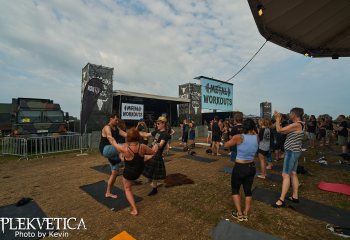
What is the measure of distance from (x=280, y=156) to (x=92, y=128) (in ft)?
37.2

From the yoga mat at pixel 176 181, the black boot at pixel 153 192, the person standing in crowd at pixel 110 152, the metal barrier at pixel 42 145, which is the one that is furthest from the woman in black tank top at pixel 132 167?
the metal barrier at pixel 42 145

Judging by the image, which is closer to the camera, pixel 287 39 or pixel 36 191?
pixel 36 191

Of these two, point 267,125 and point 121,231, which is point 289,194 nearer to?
point 267,125

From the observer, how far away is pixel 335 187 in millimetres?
5152

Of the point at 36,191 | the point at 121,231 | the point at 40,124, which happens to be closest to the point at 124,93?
the point at 40,124

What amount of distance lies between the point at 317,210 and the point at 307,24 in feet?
21.3

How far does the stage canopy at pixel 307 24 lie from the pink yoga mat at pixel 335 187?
5.42m

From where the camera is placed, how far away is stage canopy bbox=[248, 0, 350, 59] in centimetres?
571

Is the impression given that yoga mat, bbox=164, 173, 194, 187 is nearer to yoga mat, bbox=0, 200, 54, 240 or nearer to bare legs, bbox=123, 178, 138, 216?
bare legs, bbox=123, 178, 138, 216

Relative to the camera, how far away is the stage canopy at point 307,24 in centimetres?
571

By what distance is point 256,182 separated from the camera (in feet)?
18.4

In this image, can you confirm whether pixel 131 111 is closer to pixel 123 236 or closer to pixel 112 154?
pixel 112 154

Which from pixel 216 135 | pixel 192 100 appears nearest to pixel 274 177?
pixel 216 135

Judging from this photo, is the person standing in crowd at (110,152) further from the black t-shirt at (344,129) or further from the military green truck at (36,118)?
the black t-shirt at (344,129)
